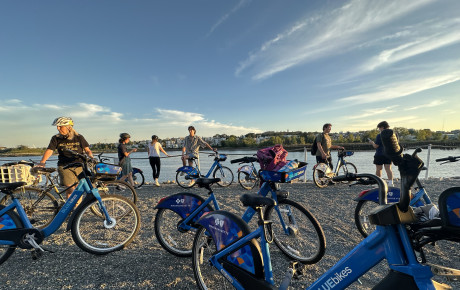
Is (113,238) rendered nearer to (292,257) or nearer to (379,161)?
(292,257)

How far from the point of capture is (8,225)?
241cm

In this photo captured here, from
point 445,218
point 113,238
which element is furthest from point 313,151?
point 113,238

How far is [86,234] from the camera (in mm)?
3139

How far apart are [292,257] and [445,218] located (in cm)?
152

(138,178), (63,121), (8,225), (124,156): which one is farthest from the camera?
(138,178)

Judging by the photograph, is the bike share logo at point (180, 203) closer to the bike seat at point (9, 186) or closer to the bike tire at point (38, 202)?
the bike seat at point (9, 186)

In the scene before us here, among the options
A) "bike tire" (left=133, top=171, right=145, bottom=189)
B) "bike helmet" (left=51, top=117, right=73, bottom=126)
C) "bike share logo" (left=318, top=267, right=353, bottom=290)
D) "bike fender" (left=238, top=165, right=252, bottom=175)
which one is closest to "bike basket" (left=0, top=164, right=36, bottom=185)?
"bike helmet" (left=51, top=117, right=73, bottom=126)

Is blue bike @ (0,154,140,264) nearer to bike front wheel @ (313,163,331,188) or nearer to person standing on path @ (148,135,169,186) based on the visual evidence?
person standing on path @ (148,135,169,186)

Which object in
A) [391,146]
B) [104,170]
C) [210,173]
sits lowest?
[210,173]

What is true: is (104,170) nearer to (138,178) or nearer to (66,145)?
(66,145)

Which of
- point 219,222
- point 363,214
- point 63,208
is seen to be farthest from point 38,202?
point 363,214

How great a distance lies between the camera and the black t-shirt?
11.1 feet

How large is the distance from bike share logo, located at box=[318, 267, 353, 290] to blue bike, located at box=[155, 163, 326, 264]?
105 cm

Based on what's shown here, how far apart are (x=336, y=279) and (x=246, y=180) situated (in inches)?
219
